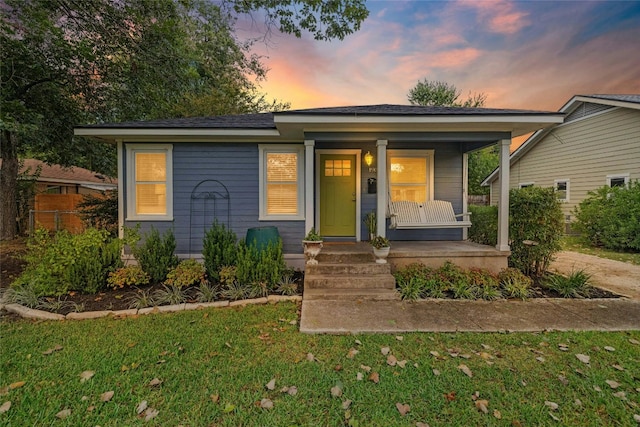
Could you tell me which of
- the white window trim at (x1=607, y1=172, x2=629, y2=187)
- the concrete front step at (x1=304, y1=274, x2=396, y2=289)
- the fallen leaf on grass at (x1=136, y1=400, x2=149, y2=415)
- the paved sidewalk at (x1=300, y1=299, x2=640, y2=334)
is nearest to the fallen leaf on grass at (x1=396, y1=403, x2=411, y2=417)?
the paved sidewalk at (x1=300, y1=299, x2=640, y2=334)

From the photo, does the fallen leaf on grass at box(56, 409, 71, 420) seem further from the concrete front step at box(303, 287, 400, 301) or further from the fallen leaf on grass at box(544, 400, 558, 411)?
the fallen leaf on grass at box(544, 400, 558, 411)

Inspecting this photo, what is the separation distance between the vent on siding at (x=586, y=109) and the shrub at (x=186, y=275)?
12.8 m

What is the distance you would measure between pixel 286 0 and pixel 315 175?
12.3 ft

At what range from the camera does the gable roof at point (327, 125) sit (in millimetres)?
4566

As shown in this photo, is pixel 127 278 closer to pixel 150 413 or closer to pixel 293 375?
pixel 150 413

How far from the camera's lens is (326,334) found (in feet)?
9.87

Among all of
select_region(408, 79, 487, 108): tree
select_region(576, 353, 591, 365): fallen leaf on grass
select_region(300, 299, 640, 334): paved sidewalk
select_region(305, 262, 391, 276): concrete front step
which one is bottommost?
select_region(576, 353, 591, 365): fallen leaf on grass

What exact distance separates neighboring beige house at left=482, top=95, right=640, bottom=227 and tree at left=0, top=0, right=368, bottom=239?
23.8 ft

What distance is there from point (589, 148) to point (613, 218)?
3553 millimetres

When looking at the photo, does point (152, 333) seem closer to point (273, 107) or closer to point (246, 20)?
point (246, 20)

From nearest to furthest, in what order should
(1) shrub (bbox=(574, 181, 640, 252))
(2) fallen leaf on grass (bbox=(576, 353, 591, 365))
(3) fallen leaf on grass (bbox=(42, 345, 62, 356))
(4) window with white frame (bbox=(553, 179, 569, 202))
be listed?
(2) fallen leaf on grass (bbox=(576, 353, 591, 365)) < (3) fallen leaf on grass (bbox=(42, 345, 62, 356)) < (1) shrub (bbox=(574, 181, 640, 252)) < (4) window with white frame (bbox=(553, 179, 569, 202))

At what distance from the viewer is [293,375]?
2295 millimetres

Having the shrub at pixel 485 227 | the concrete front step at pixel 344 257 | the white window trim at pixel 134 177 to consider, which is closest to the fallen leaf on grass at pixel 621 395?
the concrete front step at pixel 344 257

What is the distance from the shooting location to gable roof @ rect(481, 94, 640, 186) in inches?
324
